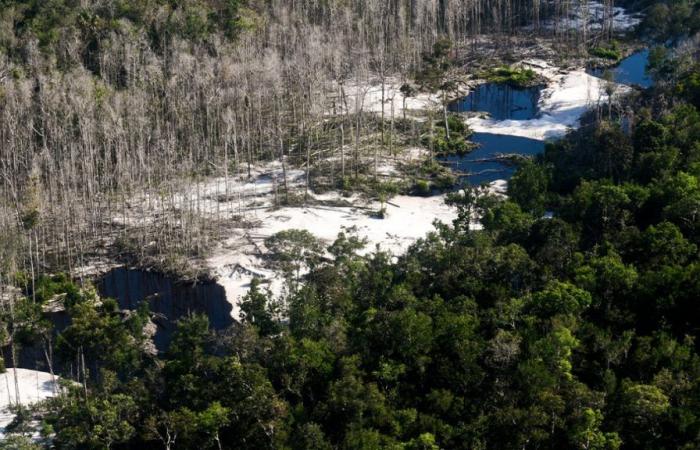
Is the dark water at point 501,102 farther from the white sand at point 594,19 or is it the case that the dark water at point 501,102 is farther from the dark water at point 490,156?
the white sand at point 594,19

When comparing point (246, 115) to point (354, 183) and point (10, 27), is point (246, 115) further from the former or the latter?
point (10, 27)

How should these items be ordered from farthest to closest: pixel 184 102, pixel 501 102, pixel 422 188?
pixel 501 102 < pixel 184 102 < pixel 422 188

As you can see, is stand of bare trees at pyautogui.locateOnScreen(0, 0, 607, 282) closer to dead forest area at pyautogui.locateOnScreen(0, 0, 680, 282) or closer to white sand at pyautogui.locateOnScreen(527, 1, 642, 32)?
dead forest area at pyautogui.locateOnScreen(0, 0, 680, 282)

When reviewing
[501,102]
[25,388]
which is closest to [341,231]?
[25,388]

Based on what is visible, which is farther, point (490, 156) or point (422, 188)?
point (490, 156)

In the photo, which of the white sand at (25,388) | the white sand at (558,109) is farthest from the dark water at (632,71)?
the white sand at (25,388)

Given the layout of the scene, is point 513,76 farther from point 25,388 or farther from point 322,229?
point 25,388

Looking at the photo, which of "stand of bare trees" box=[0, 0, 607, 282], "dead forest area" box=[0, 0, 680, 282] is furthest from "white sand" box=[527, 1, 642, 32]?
"stand of bare trees" box=[0, 0, 607, 282]
